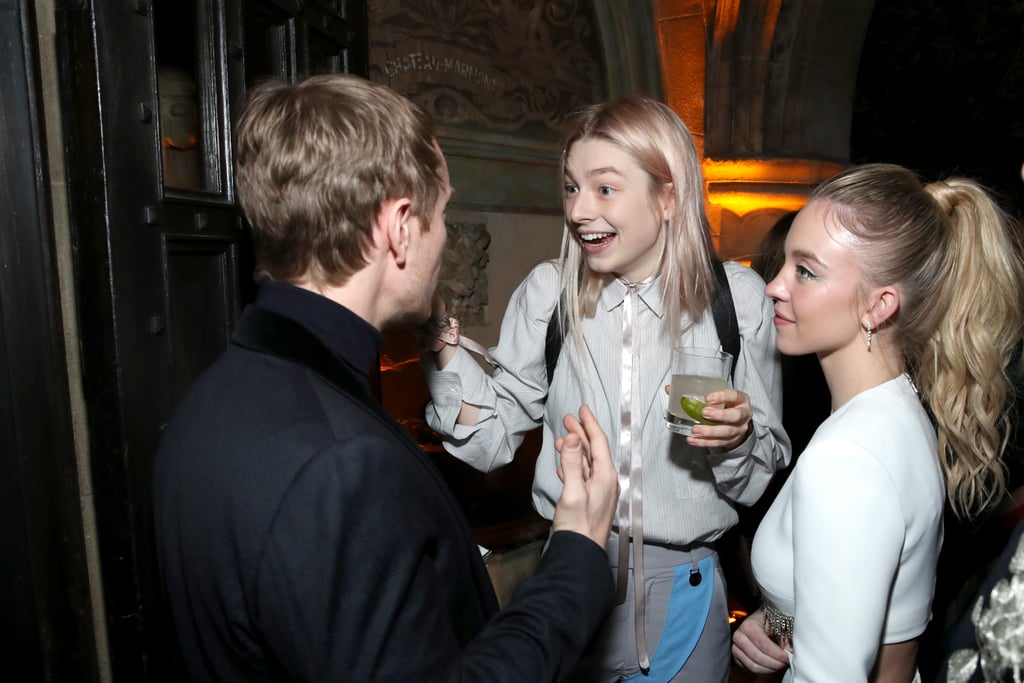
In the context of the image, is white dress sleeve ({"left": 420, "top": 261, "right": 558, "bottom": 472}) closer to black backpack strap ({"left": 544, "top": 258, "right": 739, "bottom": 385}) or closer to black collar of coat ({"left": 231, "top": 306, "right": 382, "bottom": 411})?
black backpack strap ({"left": 544, "top": 258, "right": 739, "bottom": 385})

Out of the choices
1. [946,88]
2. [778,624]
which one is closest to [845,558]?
[778,624]

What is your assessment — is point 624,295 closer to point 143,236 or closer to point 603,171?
point 603,171

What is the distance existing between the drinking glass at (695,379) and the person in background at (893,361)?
0.14 metres

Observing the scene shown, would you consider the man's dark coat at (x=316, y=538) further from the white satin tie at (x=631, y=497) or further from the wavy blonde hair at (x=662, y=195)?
the wavy blonde hair at (x=662, y=195)

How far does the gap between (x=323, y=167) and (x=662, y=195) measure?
37.6 inches

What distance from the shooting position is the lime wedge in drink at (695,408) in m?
1.46

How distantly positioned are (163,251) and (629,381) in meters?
0.98

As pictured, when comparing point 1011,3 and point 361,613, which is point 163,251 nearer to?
point 361,613

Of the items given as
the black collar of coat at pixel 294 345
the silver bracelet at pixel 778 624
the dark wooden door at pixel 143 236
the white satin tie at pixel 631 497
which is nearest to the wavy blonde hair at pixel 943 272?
the silver bracelet at pixel 778 624

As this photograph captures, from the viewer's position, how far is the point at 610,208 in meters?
1.67

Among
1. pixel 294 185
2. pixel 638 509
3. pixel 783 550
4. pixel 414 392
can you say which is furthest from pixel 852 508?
pixel 414 392

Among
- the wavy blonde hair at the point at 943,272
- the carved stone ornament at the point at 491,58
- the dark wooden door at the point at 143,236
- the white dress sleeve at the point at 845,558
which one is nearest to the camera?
the white dress sleeve at the point at 845,558

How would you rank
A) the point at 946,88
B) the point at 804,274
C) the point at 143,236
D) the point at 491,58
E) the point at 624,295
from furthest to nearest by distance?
1. the point at 946,88
2. the point at 491,58
3. the point at 624,295
4. the point at 804,274
5. the point at 143,236

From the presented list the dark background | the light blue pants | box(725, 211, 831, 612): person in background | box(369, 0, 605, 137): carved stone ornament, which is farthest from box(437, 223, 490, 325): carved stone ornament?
the dark background
